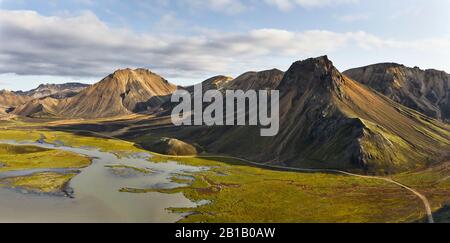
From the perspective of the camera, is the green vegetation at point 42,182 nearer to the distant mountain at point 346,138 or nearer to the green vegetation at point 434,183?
the distant mountain at point 346,138

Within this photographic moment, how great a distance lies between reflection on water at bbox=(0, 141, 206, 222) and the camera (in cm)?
7725

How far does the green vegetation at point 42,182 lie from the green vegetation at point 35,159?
18.8 metres

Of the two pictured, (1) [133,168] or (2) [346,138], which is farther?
(2) [346,138]

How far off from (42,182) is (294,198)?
229 ft

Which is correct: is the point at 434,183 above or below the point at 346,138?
below

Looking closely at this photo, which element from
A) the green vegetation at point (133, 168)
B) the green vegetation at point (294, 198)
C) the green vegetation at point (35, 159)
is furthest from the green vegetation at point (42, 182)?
the green vegetation at point (294, 198)

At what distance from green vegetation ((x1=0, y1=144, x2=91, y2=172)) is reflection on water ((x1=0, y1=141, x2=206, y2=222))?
42.2 ft

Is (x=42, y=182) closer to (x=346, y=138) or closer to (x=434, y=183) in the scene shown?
(x=346, y=138)

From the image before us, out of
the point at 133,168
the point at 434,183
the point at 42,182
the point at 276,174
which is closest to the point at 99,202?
the point at 42,182

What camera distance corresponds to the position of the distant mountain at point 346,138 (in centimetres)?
14225

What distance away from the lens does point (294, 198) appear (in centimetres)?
9838
